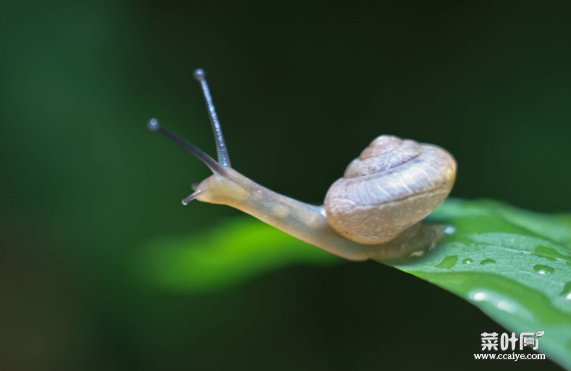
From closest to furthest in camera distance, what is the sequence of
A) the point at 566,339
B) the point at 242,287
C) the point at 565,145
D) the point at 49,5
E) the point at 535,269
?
the point at 566,339, the point at 535,269, the point at 242,287, the point at 565,145, the point at 49,5

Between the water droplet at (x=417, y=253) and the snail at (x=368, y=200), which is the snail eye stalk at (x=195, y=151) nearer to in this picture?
the snail at (x=368, y=200)

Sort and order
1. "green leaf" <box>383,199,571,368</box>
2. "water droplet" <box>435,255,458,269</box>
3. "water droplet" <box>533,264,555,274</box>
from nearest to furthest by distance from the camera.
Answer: "green leaf" <box>383,199,571,368</box>, "water droplet" <box>533,264,555,274</box>, "water droplet" <box>435,255,458,269</box>

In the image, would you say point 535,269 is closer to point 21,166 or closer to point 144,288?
point 144,288

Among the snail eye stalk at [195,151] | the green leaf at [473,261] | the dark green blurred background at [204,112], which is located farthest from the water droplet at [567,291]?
the dark green blurred background at [204,112]

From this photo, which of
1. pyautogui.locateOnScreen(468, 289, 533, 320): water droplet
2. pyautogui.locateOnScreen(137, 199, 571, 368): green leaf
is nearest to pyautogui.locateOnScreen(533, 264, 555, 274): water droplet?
pyautogui.locateOnScreen(137, 199, 571, 368): green leaf

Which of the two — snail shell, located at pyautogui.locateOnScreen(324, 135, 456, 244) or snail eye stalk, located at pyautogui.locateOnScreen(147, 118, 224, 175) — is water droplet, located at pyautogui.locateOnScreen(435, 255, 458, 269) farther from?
snail eye stalk, located at pyautogui.locateOnScreen(147, 118, 224, 175)

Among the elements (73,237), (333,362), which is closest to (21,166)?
(73,237)
